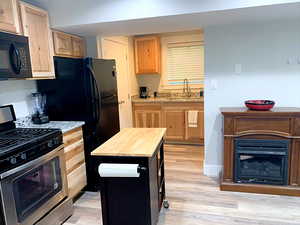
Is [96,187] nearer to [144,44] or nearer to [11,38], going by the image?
[11,38]

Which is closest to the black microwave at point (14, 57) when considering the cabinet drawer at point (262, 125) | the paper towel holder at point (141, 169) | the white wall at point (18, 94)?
the white wall at point (18, 94)

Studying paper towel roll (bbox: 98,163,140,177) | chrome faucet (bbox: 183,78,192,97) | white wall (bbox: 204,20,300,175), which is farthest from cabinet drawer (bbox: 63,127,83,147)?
chrome faucet (bbox: 183,78,192,97)

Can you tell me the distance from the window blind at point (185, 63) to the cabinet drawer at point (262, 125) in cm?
236

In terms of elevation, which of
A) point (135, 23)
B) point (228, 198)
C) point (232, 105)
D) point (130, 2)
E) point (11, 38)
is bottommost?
point (228, 198)

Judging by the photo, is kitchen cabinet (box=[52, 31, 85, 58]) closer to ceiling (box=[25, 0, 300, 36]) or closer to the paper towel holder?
ceiling (box=[25, 0, 300, 36])

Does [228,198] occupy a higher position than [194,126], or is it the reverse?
[194,126]

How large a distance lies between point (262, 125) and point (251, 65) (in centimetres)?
80

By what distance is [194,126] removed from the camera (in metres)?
4.45

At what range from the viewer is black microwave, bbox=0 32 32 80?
6.54 ft

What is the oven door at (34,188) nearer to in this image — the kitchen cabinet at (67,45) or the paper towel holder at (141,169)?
the paper towel holder at (141,169)

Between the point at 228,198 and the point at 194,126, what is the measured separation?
1895 mm

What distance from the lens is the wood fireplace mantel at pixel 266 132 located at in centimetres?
259

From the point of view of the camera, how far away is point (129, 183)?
74.9 inches

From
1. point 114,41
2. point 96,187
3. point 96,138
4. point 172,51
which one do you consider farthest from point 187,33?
point 96,187
